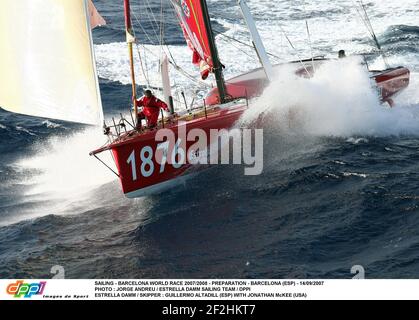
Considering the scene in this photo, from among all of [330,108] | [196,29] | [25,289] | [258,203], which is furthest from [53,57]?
[330,108]

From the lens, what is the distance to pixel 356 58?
16.7 meters

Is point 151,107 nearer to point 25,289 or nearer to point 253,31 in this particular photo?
point 253,31

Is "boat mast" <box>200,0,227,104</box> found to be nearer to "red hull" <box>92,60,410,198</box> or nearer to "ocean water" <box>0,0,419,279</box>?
"red hull" <box>92,60,410,198</box>

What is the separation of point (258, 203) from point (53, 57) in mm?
4611

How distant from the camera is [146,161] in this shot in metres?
12.8

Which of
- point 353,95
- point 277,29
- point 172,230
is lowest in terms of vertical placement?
point 172,230

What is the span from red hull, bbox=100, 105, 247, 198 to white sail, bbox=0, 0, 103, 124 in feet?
3.19

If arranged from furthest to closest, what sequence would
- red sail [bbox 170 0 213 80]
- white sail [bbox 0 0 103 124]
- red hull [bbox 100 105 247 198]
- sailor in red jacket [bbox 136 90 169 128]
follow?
1. red sail [bbox 170 0 213 80]
2. sailor in red jacket [bbox 136 90 169 128]
3. red hull [bbox 100 105 247 198]
4. white sail [bbox 0 0 103 124]

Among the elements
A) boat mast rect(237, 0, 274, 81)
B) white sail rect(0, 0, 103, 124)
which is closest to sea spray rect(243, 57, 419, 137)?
boat mast rect(237, 0, 274, 81)

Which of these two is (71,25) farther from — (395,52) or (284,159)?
(395,52)

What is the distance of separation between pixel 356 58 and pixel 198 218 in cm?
749

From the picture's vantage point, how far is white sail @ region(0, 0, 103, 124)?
1167 cm

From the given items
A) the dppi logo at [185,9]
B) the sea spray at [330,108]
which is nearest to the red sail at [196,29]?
the dppi logo at [185,9]

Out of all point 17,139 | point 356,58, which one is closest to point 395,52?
point 356,58
